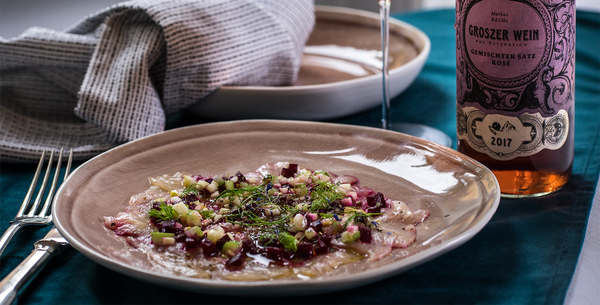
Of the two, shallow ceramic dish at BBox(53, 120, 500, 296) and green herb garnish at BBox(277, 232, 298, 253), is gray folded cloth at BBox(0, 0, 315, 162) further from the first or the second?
green herb garnish at BBox(277, 232, 298, 253)

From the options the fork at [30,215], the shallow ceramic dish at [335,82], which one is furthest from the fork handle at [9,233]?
the shallow ceramic dish at [335,82]

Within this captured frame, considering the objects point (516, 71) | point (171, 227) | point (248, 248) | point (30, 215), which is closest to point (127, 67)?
point (30, 215)

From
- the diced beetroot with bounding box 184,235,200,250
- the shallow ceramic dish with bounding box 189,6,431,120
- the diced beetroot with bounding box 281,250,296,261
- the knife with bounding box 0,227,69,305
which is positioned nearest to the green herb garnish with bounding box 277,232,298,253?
the diced beetroot with bounding box 281,250,296,261

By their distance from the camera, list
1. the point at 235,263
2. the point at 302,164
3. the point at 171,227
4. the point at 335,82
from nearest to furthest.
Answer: the point at 235,263 < the point at 171,227 < the point at 302,164 < the point at 335,82

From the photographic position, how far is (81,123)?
1.45m

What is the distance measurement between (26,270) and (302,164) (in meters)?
0.57

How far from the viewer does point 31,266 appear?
796 millimetres

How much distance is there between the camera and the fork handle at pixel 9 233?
2.89 ft

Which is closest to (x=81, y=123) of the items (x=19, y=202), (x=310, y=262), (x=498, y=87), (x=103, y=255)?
(x=19, y=202)

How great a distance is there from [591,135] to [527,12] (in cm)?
52

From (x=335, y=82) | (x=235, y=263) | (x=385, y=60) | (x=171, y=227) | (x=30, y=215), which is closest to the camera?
(x=235, y=263)

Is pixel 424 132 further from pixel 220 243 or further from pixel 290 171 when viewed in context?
pixel 220 243

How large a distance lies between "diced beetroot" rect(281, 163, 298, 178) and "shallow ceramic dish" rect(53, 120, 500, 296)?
0.09 m

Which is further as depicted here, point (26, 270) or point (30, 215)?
point (30, 215)
